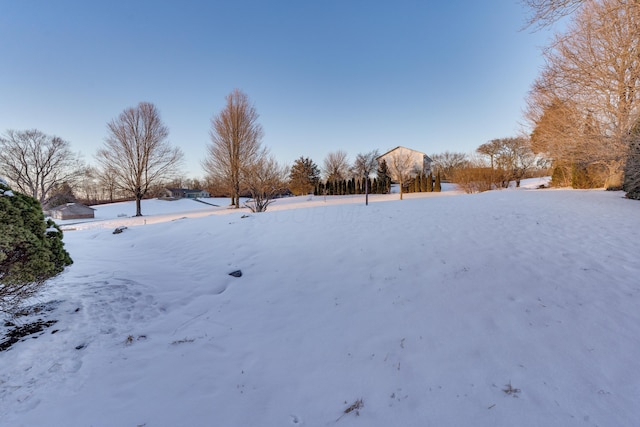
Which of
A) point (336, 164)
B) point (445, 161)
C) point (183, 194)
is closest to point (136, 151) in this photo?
point (183, 194)

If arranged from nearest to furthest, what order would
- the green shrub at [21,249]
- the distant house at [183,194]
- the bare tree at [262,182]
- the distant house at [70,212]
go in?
the green shrub at [21,249], the bare tree at [262,182], the distant house at [70,212], the distant house at [183,194]

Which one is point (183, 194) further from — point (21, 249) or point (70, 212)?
point (21, 249)

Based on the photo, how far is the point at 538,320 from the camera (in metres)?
2.92

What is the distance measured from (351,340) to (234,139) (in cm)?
2347

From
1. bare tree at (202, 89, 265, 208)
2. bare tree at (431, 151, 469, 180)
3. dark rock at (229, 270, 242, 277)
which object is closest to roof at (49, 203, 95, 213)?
bare tree at (202, 89, 265, 208)

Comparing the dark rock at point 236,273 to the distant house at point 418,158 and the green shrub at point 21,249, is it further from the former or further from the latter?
the distant house at point 418,158

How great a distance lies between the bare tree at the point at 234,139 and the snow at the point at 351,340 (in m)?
18.7

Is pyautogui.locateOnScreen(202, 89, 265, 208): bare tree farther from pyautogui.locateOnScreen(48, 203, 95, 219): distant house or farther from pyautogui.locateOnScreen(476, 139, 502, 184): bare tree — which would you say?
pyautogui.locateOnScreen(476, 139, 502, 184): bare tree

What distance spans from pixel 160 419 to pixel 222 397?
0.44m

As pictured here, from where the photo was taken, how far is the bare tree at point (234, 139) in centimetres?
2292

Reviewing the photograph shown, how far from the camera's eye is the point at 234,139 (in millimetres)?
23062

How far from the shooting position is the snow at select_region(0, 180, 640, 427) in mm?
1941

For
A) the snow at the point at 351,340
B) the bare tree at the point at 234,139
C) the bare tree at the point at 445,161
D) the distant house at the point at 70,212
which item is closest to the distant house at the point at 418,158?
the bare tree at the point at 445,161

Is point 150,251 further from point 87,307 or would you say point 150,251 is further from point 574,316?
point 574,316
